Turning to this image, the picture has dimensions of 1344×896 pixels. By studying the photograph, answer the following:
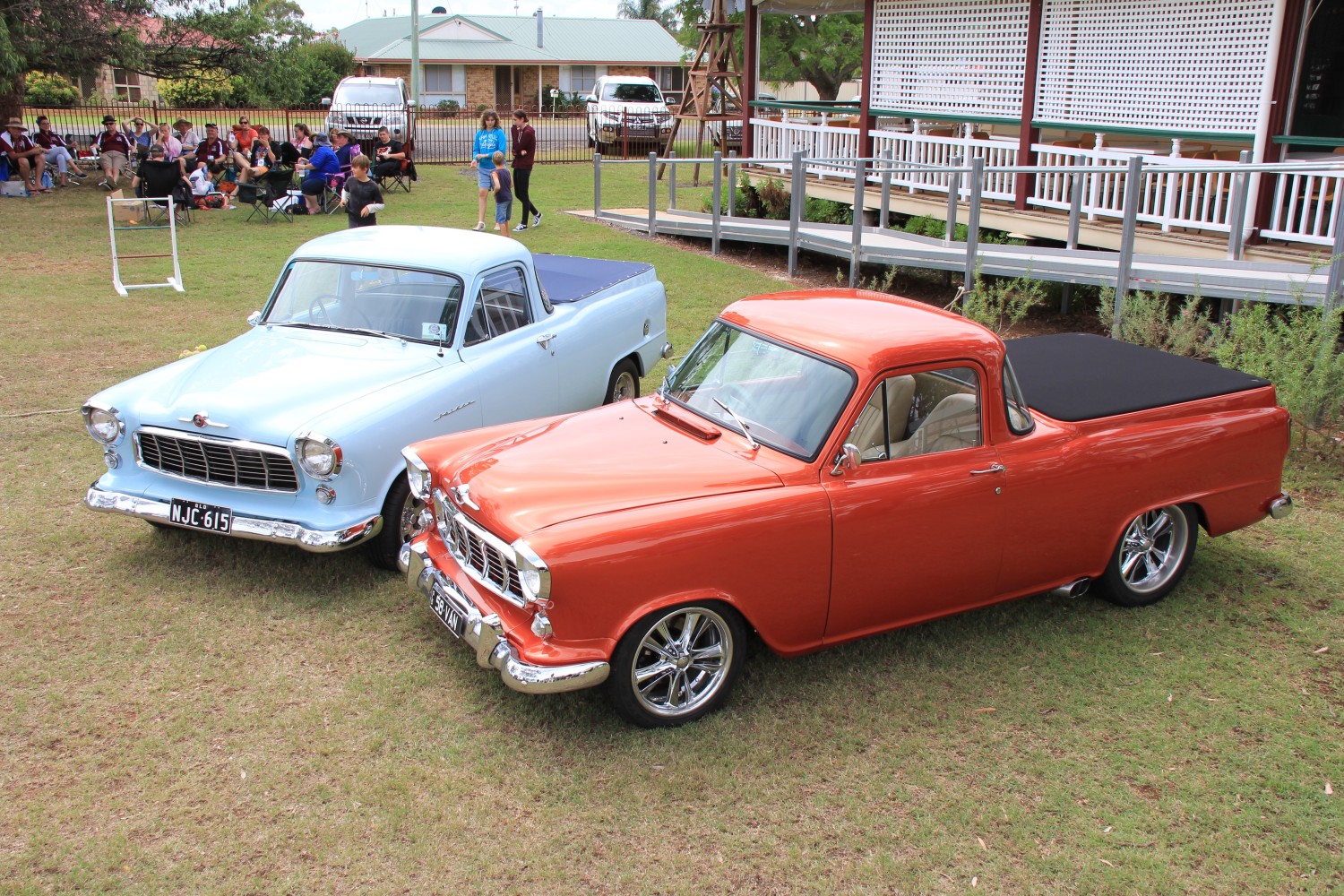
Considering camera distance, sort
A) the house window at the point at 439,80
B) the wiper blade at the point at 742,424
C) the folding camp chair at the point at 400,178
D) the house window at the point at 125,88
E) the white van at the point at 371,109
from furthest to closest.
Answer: the house window at the point at 439,80, the house window at the point at 125,88, the white van at the point at 371,109, the folding camp chair at the point at 400,178, the wiper blade at the point at 742,424

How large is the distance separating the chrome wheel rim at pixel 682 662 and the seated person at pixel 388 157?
18.3 meters

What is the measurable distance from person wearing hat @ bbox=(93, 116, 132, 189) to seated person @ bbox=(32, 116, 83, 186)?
957 millimetres

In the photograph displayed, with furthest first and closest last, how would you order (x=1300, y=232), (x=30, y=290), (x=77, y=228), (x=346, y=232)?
1. (x=77, y=228)
2. (x=30, y=290)
3. (x=1300, y=232)
4. (x=346, y=232)

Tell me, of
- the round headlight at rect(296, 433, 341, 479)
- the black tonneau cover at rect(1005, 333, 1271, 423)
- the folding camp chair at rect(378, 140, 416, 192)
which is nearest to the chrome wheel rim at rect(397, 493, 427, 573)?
the round headlight at rect(296, 433, 341, 479)

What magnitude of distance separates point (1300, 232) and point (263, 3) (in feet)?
80.7

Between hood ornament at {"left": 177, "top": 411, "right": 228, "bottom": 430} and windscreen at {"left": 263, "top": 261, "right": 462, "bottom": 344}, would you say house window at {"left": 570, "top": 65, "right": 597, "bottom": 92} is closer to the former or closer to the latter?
windscreen at {"left": 263, "top": 261, "right": 462, "bottom": 344}

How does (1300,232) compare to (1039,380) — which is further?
(1300,232)

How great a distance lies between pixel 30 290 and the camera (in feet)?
42.6

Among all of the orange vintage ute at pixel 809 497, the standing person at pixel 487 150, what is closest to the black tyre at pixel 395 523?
the orange vintage ute at pixel 809 497

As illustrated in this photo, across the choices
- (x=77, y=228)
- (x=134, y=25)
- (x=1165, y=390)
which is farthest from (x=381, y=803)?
(x=134, y=25)

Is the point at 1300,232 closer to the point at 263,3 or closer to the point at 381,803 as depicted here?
the point at 381,803

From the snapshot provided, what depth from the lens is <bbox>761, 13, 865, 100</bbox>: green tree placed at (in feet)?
114

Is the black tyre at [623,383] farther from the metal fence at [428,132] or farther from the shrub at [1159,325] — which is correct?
the metal fence at [428,132]

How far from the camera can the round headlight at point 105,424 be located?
593cm
